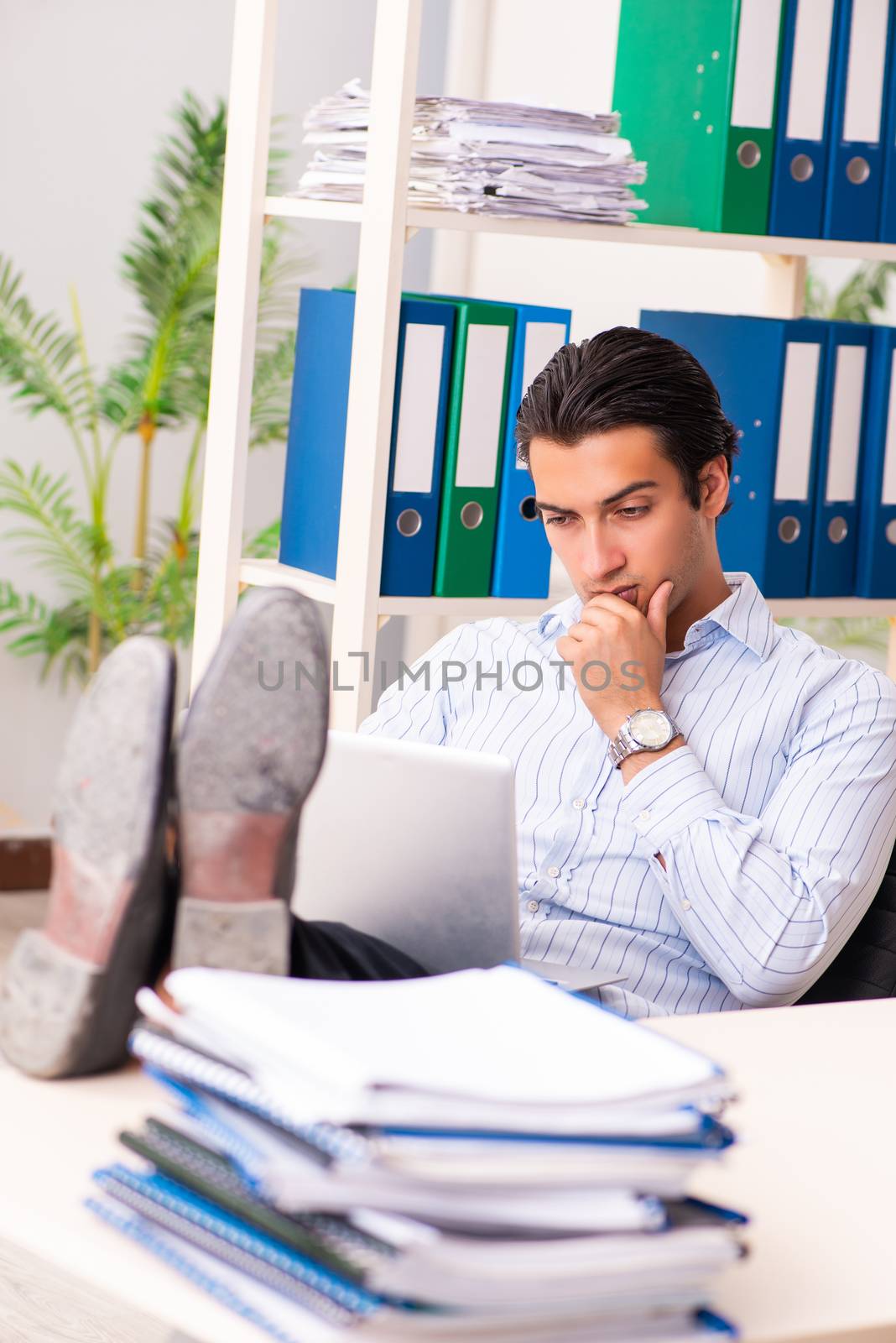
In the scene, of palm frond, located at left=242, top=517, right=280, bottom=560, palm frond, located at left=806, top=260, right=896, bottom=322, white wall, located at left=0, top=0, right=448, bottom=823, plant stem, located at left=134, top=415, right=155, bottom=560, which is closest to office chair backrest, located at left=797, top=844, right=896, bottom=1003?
palm frond, located at left=806, top=260, right=896, bottom=322

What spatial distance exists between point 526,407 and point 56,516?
2301 millimetres

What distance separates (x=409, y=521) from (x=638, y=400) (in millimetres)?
592

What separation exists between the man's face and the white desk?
65 cm

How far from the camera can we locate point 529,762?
1888 millimetres

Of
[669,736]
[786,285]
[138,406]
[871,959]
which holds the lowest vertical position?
[871,959]

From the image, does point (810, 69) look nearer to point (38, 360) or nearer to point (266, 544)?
point (266, 544)

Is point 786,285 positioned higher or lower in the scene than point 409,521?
higher

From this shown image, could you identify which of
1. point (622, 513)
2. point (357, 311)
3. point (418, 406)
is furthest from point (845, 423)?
point (622, 513)

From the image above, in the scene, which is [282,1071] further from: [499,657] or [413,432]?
[413,432]

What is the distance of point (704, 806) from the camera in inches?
65.4

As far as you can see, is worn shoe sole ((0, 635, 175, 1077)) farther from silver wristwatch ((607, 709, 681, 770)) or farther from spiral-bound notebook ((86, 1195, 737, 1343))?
silver wristwatch ((607, 709, 681, 770))

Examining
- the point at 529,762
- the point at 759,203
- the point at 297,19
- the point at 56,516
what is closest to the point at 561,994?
the point at 529,762

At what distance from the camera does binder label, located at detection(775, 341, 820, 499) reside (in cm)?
265

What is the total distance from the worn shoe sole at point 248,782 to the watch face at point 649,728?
75 cm
